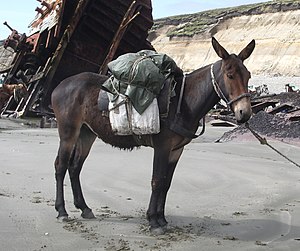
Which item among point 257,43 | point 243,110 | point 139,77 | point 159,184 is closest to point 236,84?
point 243,110

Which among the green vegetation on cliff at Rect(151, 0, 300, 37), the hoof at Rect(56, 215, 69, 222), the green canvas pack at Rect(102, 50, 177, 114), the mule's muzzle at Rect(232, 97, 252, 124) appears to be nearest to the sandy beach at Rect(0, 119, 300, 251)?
the hoof at Rect(56, 215, 69, 222)

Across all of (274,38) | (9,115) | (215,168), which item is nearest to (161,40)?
(274,38)

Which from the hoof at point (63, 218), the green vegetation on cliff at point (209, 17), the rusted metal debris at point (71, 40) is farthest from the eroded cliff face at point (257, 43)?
the hoof at point (63, 218)

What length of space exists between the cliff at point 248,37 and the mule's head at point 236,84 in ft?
187

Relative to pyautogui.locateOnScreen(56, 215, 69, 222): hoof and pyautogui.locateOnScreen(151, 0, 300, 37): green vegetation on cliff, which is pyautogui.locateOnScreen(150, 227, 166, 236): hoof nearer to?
pyautogui.locateOnScreen(56, 215, 69, 222): hoof

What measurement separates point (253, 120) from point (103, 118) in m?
10.7

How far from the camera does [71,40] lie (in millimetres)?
19688

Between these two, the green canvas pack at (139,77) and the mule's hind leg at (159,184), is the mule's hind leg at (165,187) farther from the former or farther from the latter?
the green canvas pack at (139,77)

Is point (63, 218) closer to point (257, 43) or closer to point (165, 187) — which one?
point (165, 187)

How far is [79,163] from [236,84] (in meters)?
2.17

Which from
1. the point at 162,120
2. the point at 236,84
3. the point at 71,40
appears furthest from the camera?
the point at 71,40

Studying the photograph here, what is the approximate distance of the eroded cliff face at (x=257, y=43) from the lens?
62719 millimetres

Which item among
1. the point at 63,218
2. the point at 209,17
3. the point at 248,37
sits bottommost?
the point at 63,218

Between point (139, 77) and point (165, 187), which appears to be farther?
point (165, 187)
